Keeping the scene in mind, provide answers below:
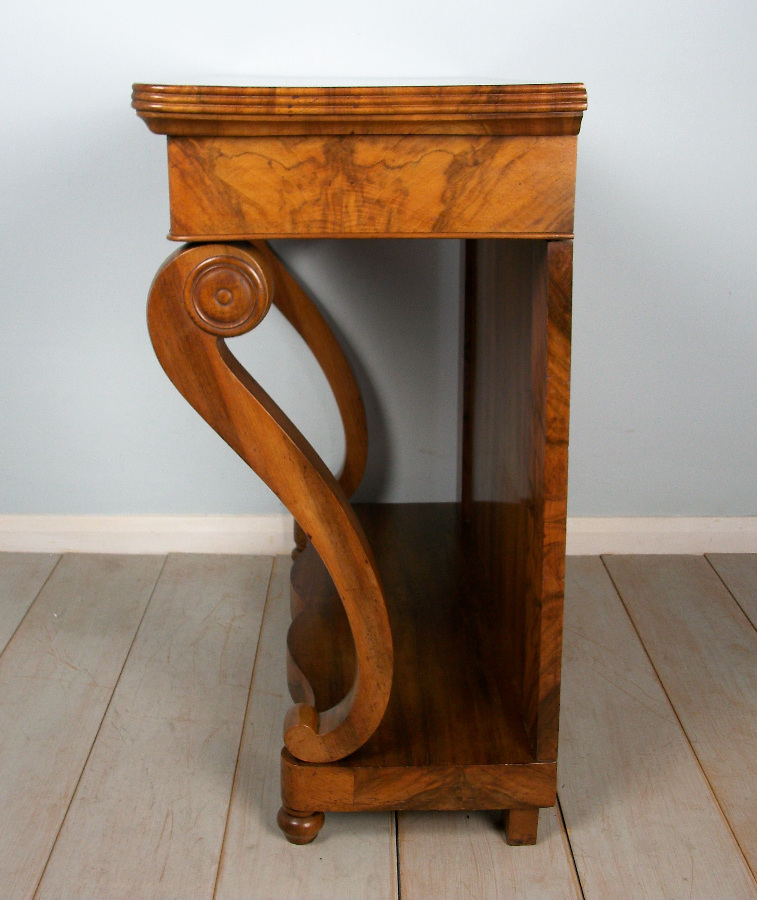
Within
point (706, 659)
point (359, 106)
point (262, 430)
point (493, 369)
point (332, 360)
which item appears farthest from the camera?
point (332, 360)

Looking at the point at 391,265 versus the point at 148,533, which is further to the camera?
the point at 148,533

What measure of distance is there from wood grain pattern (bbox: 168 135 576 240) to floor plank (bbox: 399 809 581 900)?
2.14 ft

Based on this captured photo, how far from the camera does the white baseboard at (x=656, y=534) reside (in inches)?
72.1

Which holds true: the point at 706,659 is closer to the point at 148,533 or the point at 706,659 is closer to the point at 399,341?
the point at 399,341

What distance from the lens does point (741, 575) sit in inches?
69.2

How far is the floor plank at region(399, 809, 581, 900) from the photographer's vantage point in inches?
41.5

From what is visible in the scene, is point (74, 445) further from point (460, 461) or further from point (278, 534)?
point (460, 461)

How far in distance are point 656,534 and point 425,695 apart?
30.6 inches

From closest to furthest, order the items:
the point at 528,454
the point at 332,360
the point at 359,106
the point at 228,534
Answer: the point at 359,106 < the point at 528,454 < the point at 332,360 < the point at 228,534

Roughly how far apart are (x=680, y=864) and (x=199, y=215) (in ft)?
2.70

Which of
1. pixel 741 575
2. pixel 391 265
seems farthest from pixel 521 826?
pixel 391 265

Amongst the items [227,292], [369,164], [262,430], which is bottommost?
[262,430]

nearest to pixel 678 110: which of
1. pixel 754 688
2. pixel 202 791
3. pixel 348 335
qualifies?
pixel 348 335

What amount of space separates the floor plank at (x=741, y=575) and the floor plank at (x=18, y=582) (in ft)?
3.76
